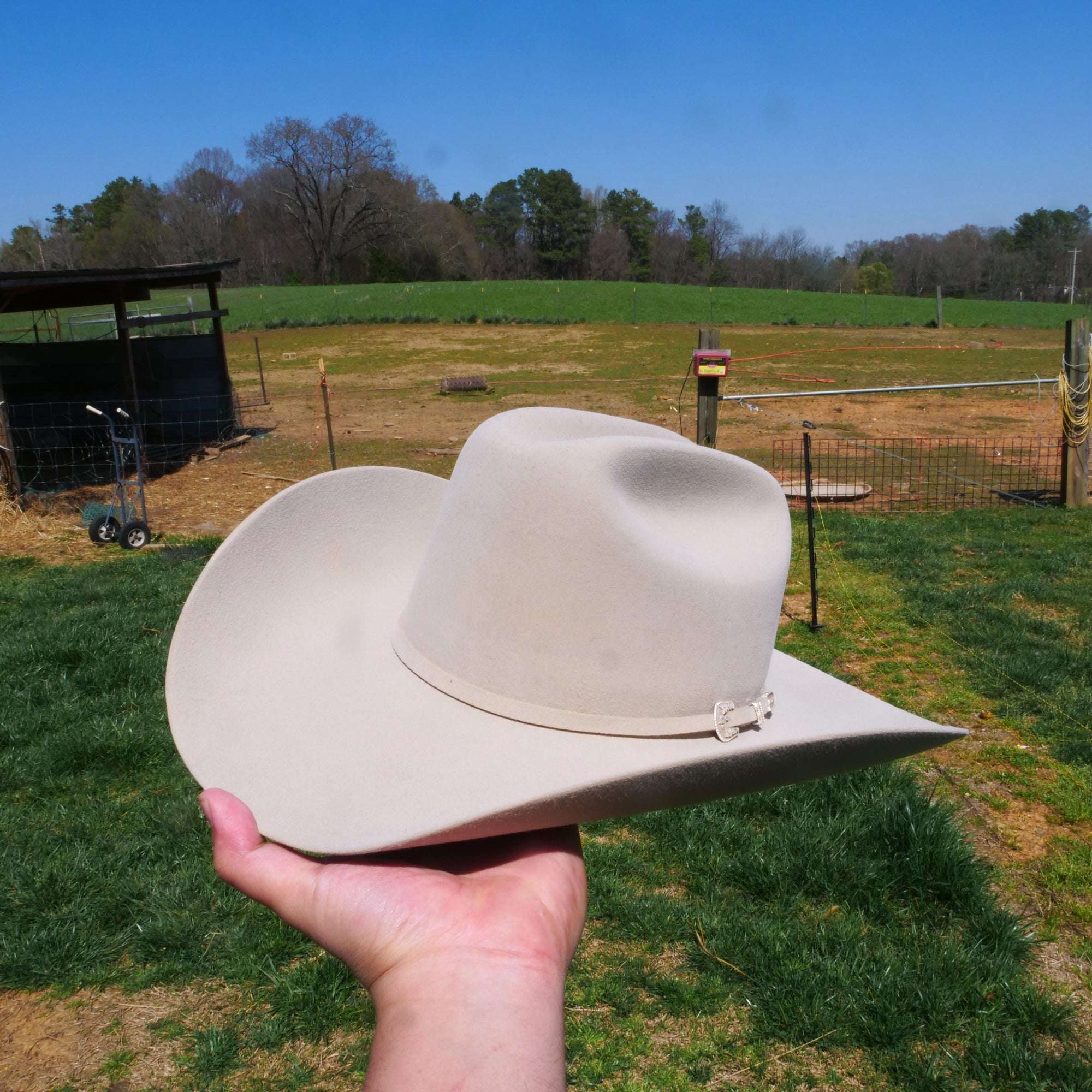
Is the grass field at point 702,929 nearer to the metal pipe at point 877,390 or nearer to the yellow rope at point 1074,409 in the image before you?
the metal pipe at point 877,390

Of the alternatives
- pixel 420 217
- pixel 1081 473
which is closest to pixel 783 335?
pixel 1081 473

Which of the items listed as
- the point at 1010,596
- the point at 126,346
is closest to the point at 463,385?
the point at 126,346

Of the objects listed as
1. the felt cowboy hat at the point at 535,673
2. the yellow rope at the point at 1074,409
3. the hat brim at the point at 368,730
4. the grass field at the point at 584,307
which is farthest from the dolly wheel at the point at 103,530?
the grass field at the point at 584,307

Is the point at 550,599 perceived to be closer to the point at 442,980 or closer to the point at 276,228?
the point at 442,980

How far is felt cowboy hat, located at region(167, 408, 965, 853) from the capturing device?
127cm

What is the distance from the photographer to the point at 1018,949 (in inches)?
111

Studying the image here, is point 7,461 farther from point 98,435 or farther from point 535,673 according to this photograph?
point 535,673

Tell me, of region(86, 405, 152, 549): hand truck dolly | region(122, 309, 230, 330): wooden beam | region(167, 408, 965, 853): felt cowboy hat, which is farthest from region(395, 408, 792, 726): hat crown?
region(122, 309, 230, 330): wooden beam

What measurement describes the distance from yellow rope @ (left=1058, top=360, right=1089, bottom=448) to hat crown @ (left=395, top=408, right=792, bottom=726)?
947 cm

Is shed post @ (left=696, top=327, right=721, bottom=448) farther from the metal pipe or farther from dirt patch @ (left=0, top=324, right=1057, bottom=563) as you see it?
dirt patch @ (left=0, top=324, right=1057, bottom=563)

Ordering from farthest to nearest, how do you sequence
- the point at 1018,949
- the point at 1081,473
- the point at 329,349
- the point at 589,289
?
the point at 589,289 < the point at 329,349 < the point at 1081,473 < the point at 1018,949

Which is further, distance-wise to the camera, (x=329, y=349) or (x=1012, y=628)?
(x=329, y=349)

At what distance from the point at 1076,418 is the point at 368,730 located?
10041 mm

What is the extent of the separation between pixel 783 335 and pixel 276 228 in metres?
59.4
